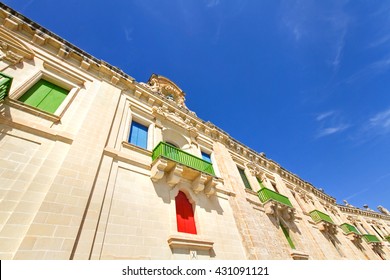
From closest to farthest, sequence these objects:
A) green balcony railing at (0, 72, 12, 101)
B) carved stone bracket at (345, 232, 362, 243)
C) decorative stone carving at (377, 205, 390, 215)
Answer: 1. green balcony railing at (0, 72, 12, 101)
2. carved stone bracket at (345, 232, 362, 243)
3. decorative stone carving at (377, 205, 390, 215)

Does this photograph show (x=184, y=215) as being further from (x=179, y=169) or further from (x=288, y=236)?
(x=288, y=236)

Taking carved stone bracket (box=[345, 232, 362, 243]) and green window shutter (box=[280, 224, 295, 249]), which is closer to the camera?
green window shutter (box=[280, 224, 295, 249])

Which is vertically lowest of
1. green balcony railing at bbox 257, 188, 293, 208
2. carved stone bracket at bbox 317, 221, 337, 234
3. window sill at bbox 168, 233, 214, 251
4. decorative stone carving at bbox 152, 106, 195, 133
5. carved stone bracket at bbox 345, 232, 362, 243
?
window sill at bbox 168, 233, 214, 251

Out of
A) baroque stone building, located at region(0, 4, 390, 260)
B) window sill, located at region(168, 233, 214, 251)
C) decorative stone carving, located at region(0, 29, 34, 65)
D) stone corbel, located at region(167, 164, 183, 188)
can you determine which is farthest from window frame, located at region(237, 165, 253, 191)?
decorative stone carving, located at region(0, 29, 34, 65)

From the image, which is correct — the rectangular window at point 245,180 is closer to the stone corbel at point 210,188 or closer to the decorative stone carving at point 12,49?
the stone corbel at point 210,188

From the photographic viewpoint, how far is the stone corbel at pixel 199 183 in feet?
27.2

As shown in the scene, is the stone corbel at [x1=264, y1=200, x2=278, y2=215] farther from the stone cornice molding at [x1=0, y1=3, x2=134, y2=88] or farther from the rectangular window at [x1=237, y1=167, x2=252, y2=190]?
the stone cornice molding at [x1=0, y1=3, x2=134, y2=88]

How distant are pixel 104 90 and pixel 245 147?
472 inches

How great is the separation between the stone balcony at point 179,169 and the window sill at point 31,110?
3.80m

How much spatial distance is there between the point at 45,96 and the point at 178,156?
5696 millimetres

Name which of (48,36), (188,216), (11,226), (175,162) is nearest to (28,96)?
(48,36)

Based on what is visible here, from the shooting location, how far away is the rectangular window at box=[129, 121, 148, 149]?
8727 millimetres

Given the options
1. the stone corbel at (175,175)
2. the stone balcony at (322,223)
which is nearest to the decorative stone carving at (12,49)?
the stone corbel at (175,175)

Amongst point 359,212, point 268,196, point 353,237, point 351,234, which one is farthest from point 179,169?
point 359,212
